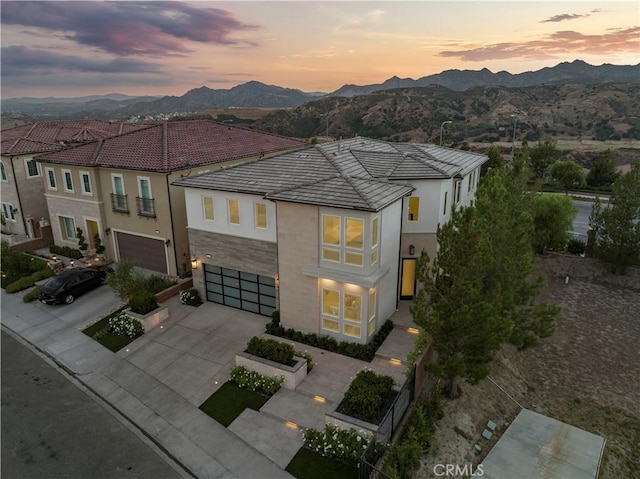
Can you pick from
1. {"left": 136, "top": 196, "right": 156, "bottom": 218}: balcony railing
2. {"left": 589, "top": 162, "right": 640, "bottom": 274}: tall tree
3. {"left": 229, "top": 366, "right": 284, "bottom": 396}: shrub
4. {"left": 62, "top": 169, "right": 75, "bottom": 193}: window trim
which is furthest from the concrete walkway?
{"left": 589, "top": 162, "right": 640, "bottom": 274}: tall tree

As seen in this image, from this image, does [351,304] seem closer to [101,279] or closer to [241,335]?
[241,335]

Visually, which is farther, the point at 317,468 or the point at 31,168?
the point at 31,168

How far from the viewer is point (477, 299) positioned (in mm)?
12773

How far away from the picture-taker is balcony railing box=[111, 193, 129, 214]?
2509 centimetres

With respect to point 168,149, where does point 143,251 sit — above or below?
below

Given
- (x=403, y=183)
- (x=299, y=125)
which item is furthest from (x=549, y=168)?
(x=299, y=125)

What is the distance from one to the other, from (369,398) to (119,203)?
1975 cm

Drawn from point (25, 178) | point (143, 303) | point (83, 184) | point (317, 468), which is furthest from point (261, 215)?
point (25, 178)

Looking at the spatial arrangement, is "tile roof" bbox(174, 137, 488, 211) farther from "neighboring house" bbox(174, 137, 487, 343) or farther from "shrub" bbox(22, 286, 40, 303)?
"shrub" bbox(22, 286, 40, 303)

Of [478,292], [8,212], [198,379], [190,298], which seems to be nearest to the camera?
[478,292]

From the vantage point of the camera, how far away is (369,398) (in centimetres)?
1321

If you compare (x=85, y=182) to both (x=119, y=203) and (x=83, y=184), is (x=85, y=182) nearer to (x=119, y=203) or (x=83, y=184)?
(x=83, y=184)

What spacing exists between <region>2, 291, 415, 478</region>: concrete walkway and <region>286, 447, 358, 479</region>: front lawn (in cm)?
29

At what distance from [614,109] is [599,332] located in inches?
3987
